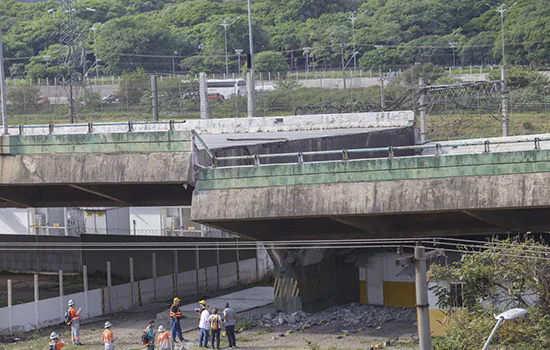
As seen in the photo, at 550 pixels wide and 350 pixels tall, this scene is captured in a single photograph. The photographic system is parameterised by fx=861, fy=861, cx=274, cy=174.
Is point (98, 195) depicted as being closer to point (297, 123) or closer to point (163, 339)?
point (163, 339)

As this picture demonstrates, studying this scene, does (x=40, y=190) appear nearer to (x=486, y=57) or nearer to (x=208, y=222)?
(x=208, y=222)

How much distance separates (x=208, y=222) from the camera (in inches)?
918

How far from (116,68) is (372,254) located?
8308cm

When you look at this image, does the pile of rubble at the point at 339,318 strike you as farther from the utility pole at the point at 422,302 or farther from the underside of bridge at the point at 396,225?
the utility pole at the point at 422,302

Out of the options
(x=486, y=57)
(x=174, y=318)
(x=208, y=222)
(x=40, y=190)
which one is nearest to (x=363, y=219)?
(x=208, y=222)

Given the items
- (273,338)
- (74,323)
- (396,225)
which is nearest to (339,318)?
(273,338)

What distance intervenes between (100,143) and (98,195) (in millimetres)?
3443

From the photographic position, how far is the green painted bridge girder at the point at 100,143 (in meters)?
23.1

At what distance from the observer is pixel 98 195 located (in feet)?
88.5

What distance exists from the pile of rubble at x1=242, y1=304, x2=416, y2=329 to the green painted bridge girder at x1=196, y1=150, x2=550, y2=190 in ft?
17.6

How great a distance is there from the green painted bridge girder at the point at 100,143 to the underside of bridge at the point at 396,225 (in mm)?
2420

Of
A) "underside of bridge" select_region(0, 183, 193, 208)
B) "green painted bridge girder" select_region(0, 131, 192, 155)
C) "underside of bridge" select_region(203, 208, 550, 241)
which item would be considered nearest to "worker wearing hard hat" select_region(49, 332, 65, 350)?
"underside of bridge" select_region(0, 183, 193, 208)

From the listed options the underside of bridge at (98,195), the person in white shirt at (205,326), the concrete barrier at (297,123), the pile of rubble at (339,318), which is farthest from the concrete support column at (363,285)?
the concrete barrier at (297,123)

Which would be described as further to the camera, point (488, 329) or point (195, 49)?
point (195, 49)
